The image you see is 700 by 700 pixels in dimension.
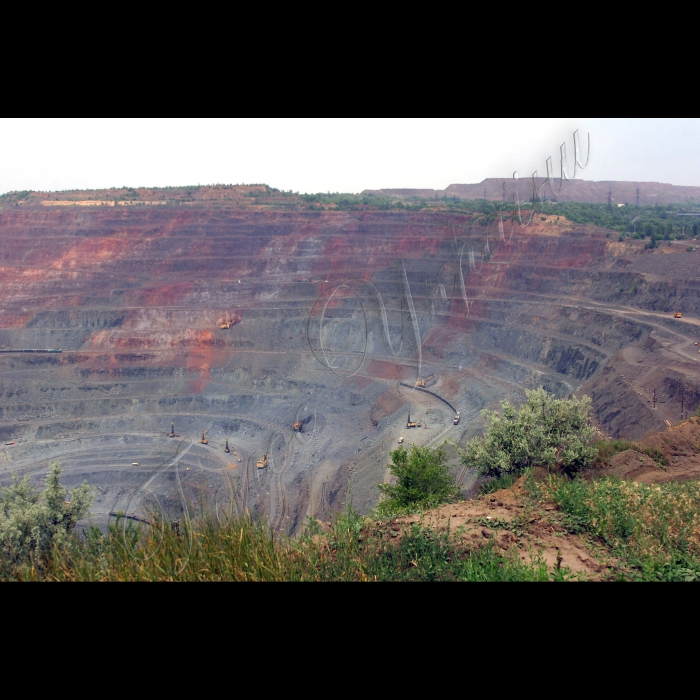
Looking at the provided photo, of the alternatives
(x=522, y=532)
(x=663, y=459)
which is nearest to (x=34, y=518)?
(x=522, y=532)

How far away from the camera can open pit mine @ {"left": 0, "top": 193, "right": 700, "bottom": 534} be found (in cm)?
2644

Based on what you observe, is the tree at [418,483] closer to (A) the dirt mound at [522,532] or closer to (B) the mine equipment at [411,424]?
(A) the dirt mound at [522,532]

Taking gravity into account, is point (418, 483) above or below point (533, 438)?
below

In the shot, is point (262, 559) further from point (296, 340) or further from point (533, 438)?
point (296, 340)

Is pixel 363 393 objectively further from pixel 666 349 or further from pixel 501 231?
pixel 501 231

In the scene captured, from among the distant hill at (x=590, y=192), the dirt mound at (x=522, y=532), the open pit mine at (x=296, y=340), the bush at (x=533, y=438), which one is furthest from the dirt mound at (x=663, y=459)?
the distant hill at (x=590, y=192)

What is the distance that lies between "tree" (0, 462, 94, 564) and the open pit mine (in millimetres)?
9226

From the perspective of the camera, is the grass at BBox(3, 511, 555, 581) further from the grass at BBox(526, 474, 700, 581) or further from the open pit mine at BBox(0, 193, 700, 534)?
the open pit mine at BBox(0, 193, 700, 534)

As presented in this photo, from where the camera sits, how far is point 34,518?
31.0ft

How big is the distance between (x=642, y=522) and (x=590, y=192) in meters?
91.5

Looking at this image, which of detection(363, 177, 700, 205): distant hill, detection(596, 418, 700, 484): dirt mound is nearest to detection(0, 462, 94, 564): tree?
detection(596, 418, 700, 484): dirt mound

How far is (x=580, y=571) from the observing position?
548cm

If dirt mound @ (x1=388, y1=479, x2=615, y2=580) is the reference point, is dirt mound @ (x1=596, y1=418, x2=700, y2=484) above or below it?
below

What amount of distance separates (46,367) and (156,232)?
56.7ft
